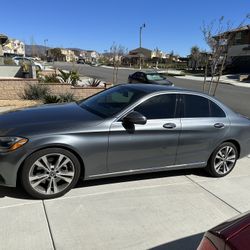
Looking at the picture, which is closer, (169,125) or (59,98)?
(169,125)

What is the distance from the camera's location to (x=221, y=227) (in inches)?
79.2

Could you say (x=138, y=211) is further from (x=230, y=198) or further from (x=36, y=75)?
(x=36, y=75)

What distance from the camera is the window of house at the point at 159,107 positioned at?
15.8 feet

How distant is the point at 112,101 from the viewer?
524 centimetres

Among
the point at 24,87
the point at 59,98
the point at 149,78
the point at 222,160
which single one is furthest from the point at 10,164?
the point at 149,78

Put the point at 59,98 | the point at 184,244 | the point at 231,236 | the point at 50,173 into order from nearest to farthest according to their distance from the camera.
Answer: the point at 231,236, the point at 184,244, the point at 50,173, the point at 59,98

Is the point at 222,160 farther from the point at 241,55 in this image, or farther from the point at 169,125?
the point at 241,55

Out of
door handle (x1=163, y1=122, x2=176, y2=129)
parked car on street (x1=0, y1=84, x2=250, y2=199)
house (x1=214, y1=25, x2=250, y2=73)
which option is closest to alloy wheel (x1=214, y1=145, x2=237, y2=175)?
parked car on street (x1=0, y1=84, x2=250, y2=199)

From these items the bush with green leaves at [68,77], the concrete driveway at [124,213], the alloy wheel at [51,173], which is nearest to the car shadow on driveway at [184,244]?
the concrete driveway at [124,213]

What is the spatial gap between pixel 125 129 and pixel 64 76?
10134mm

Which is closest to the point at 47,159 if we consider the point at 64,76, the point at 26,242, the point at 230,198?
the point at 26,242

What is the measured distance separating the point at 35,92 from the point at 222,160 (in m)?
8.65

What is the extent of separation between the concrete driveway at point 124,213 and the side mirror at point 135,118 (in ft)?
3.12

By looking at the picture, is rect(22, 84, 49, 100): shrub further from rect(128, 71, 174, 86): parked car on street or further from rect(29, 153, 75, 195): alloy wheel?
rect(128, 71, 174, 86): parked car on street
